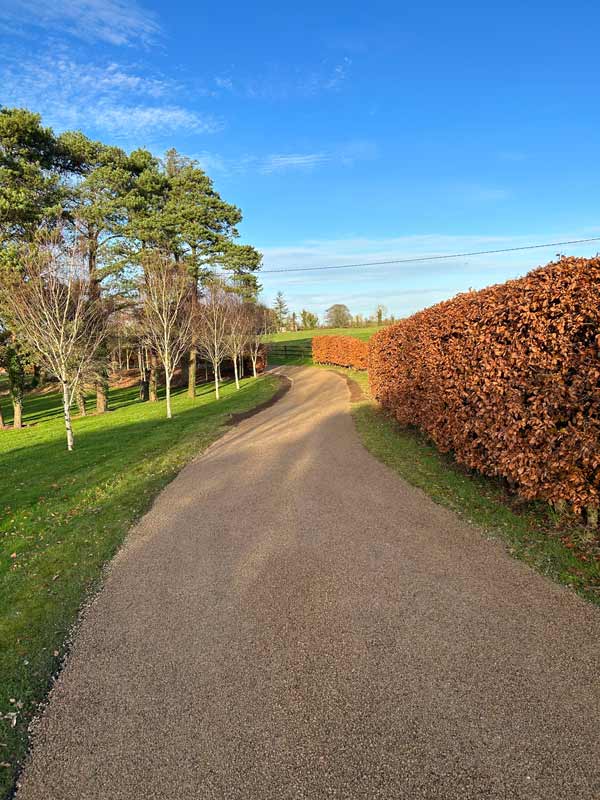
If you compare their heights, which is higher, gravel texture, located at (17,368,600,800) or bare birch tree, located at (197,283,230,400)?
bare birch tree, located at (197,283,230,400)

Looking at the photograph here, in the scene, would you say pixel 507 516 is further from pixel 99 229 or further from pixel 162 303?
pixel 99 229

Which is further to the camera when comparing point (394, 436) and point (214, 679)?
point (394, 436)

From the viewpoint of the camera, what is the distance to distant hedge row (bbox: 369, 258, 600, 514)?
4641 millimetres

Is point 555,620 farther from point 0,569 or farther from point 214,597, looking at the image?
point 0,569

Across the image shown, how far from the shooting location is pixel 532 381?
17.7ft

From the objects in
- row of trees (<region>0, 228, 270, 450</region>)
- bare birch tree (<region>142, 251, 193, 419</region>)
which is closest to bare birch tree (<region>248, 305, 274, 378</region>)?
row of trees (<region>0, 228, 270, 450</region>)

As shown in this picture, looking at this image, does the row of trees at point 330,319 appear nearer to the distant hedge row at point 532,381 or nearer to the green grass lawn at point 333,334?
the green grass lawn at point 333,334

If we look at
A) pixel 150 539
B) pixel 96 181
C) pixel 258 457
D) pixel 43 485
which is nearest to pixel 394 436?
pixel 258 457

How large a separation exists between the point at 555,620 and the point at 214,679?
9.75 feet

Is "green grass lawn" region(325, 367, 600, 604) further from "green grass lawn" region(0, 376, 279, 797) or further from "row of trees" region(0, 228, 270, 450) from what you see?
"row of trees" region(0, 228, 270, 450)

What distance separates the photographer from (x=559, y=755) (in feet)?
8.29

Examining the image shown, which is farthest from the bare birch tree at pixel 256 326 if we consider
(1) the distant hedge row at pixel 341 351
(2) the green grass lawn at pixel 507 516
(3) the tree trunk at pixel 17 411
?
(2) the green grass lawn at pixel 507 516

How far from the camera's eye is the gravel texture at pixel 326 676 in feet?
8.17

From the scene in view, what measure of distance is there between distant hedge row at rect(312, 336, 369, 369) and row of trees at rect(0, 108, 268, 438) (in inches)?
386
